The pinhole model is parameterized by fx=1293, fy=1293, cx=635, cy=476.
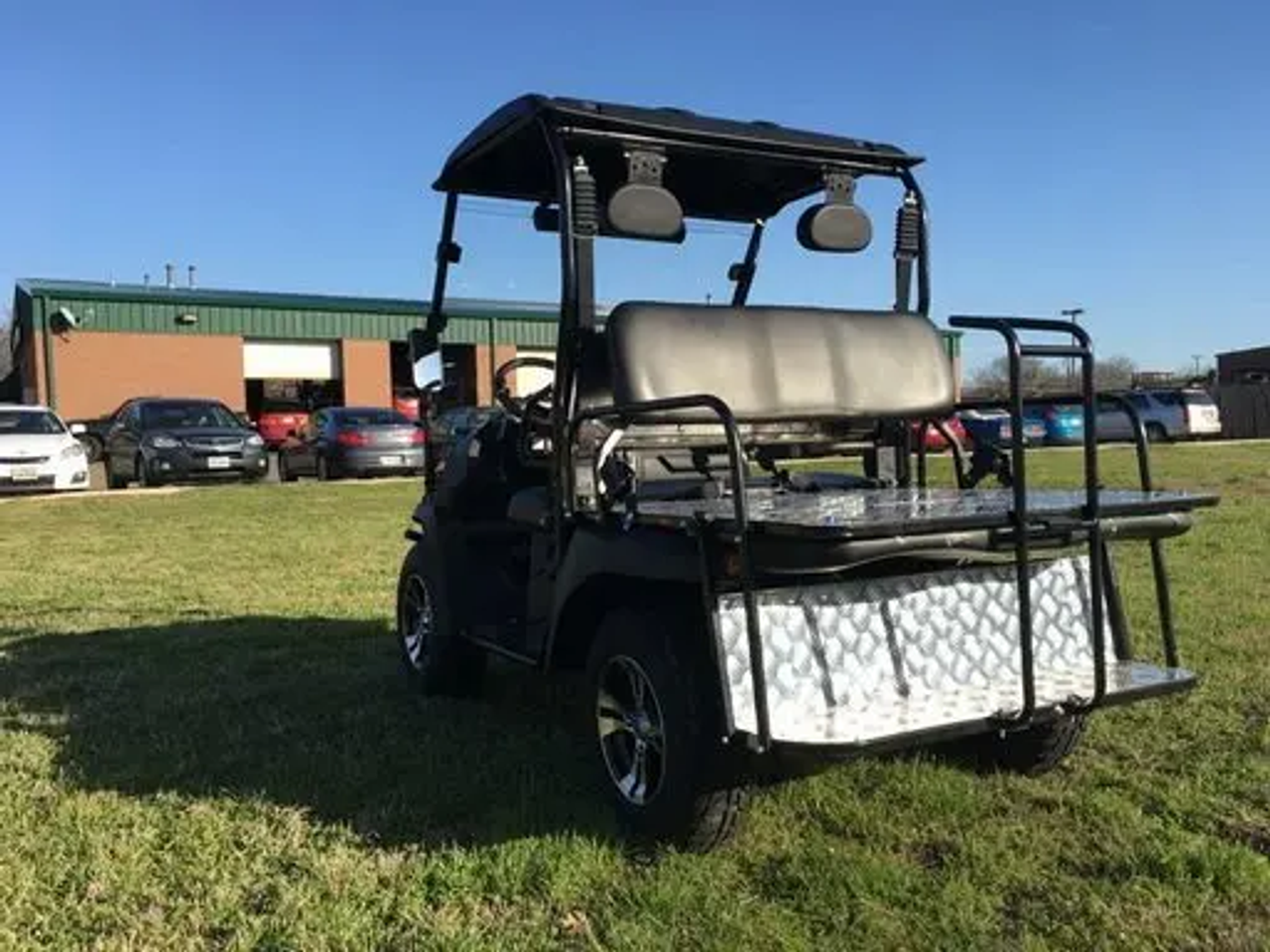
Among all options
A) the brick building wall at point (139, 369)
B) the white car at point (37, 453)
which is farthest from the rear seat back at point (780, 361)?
the brick building wall at point (139, 369)

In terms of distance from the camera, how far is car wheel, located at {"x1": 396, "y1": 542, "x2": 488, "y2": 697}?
5309 mm

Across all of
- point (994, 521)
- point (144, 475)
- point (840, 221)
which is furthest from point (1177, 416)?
point (994, 521)

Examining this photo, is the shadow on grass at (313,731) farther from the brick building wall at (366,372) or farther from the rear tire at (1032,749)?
the brick building wall at (366,372)

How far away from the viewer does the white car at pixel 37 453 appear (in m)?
16.6

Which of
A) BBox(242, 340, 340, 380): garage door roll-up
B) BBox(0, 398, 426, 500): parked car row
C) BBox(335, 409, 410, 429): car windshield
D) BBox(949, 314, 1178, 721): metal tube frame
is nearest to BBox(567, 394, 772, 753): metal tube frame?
BBox(949, 314, 1178, 721): metal tube frame

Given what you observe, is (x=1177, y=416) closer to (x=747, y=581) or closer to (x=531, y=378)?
(x=531, y=378)

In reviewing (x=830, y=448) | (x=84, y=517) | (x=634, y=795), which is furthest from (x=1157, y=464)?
(x=634, y=795)

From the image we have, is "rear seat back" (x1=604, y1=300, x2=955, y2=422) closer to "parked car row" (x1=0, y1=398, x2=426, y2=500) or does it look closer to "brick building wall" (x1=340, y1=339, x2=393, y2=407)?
"parked car row" (x1=0, y1=398, x2=426, y2=500)

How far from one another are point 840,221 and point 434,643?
7.90ft

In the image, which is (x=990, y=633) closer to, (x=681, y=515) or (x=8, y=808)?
(x=681, y=515)

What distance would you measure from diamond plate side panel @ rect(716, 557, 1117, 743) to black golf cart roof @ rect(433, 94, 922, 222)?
1.80m

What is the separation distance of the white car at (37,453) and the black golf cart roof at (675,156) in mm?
13250

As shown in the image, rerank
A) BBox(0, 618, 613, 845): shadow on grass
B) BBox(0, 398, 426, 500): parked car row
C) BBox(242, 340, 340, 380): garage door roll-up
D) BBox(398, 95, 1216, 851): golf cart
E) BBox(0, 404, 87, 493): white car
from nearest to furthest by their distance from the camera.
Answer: BBox(398, 95, 1216, 851): golf cart, BBox(0, 618, 613, 845): shadow on grass, BBox(0, 404, 87, 493): white car, BBox(0, 398, 426, 500): parked car row, BBox(242, 340, 340, 380): garage door roll-up

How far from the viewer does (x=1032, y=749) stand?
4258mm
